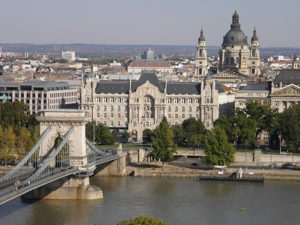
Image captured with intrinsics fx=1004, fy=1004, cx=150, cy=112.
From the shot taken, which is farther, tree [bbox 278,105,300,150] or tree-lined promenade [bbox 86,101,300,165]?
tree [bbox 278,105,300,150]

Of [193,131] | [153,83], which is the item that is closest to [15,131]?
[193,131]

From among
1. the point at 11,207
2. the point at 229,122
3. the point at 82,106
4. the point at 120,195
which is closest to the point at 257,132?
the point at 229,122

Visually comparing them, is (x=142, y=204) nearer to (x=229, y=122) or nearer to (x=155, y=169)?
(x=155, y=169)

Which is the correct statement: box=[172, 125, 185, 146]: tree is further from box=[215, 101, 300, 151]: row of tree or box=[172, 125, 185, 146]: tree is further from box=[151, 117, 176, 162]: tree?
box=[151, 117, 176, 162]: tree

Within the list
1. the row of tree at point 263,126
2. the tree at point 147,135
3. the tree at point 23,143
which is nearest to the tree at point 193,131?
the row of tree at point 263,126

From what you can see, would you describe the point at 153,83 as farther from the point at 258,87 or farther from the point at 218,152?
the point at 218,152

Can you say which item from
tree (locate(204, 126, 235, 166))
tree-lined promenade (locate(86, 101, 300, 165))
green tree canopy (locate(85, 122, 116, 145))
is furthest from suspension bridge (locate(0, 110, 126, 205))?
green tree canopy (locate(85, 122, 116, 145))

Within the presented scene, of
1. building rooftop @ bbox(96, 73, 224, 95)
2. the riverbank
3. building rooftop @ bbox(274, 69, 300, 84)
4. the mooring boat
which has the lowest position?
the mooring boat
